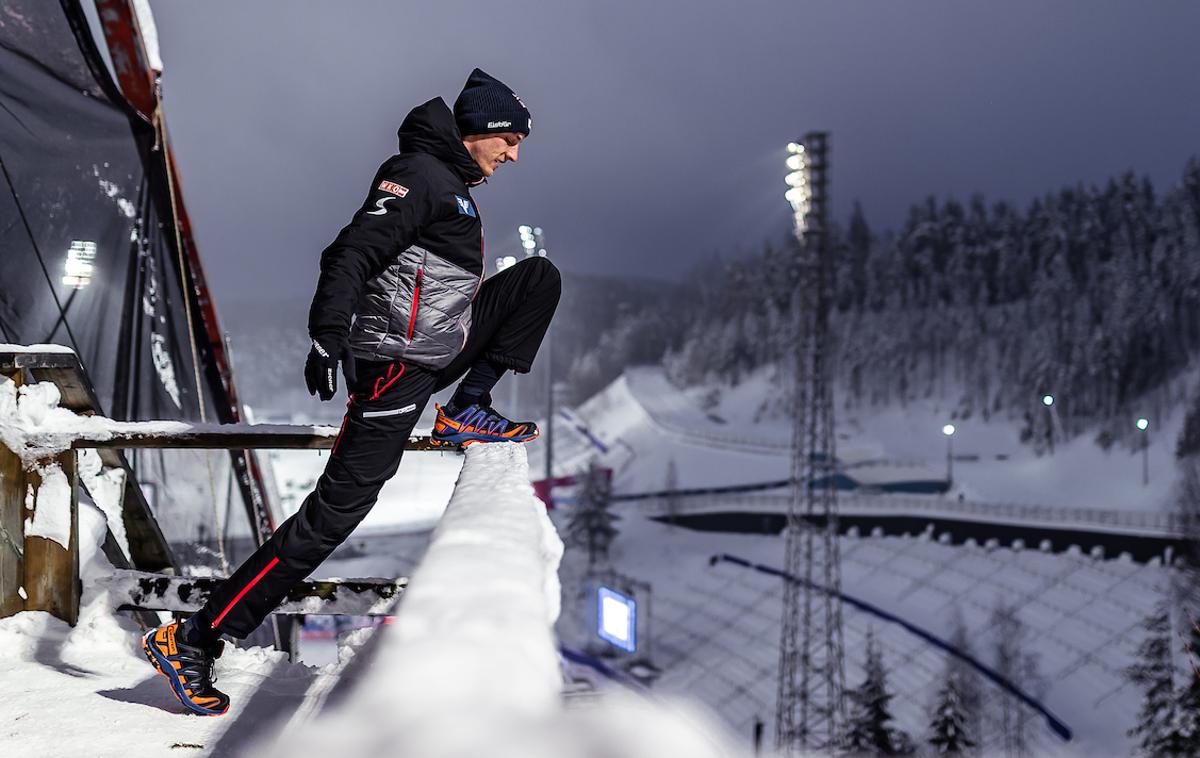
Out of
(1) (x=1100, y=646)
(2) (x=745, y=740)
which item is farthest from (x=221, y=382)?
(1) (x=1100, y=646)

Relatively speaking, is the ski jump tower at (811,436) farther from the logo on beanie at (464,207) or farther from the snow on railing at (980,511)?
the logo on beanie at (464,207)

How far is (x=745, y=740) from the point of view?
3084 cm

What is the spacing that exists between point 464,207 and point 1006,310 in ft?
312

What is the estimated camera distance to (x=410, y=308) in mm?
2695

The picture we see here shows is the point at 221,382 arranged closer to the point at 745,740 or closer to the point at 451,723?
the point at 451,723

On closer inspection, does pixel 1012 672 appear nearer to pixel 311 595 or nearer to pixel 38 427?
pixel 311 595

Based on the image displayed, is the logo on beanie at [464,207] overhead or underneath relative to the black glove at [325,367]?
overhead

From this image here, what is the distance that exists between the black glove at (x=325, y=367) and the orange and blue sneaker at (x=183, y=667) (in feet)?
3.28

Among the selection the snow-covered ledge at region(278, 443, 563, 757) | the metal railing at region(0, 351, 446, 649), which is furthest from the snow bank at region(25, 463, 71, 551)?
the snow-covered ledge at region(278, 443, 563, 757)

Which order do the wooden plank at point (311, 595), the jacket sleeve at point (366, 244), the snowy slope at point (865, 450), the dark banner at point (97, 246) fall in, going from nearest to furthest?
the jacket sleeve at point (366, 244)
the wooden plank at point (311, 595)
the dark banner at point (97, 246)
the snowy slope at point (865, 450)

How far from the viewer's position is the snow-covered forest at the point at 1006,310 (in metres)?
70.8

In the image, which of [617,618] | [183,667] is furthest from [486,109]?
[617,618]

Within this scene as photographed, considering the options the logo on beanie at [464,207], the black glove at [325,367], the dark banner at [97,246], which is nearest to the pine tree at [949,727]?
the dark banner at [97,246]

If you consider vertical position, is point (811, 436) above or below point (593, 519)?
above
